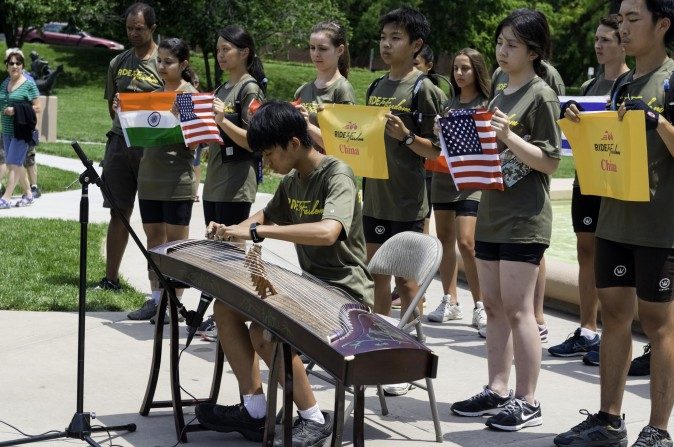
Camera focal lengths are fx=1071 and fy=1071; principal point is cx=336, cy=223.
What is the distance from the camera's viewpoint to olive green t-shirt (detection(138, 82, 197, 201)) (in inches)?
305

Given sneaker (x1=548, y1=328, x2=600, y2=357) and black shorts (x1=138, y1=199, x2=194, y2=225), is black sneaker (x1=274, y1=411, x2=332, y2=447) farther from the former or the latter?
black shorts (x1=138, y1=199, x2=194, y2=225)

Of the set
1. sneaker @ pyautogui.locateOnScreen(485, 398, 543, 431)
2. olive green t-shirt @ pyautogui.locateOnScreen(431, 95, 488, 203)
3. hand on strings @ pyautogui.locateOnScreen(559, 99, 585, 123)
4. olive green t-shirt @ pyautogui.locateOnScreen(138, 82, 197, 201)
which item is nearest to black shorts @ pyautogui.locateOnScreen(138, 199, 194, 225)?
olive green t-shirt @ pyautogui.locateOnScreen(138, 82, 197, 201)

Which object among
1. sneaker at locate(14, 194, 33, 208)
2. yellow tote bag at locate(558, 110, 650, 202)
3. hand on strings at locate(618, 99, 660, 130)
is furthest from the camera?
sneaker at locate(14, 194, 33, 208)

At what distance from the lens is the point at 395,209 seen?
22.3 ft

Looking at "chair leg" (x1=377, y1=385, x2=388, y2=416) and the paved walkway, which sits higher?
"chair leg" (x1=377, y1=385, x2=388, y2=416)

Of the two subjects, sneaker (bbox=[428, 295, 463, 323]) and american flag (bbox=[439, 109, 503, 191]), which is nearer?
american flag (bbox=[439, 109, 503, 191])

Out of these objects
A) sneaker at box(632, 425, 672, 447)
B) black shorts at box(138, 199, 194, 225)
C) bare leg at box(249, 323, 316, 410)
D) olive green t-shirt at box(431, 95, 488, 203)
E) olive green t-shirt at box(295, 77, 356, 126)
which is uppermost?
olive green t-shirt at box(295, 77, 356, 126)

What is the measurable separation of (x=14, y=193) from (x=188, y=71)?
7751mm

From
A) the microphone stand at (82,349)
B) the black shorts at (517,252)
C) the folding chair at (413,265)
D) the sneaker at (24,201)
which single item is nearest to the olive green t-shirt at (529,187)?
the black shorts at (517,252)

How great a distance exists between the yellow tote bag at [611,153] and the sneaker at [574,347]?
2206mm

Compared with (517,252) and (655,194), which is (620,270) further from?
(517,252)

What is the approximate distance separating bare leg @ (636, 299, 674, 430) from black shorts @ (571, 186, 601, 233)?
2132mm

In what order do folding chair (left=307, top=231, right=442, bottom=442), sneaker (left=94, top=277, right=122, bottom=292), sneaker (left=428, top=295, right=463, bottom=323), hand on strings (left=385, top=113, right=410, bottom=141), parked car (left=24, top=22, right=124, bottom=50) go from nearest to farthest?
folding chair (left=307, top=231, right=442, bottom=442), hand on strings (left=385, top=113, right=410, bottom=141), sneaker (left=428, top=295, right=463, bottom=323), sneaker (left=94, top=277, right=122, bottom=292), parked car (left=24, top=22, right=124, bottom=50)

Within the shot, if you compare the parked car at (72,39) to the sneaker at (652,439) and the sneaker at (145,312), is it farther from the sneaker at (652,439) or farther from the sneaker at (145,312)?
the sneaker at (652,439)
